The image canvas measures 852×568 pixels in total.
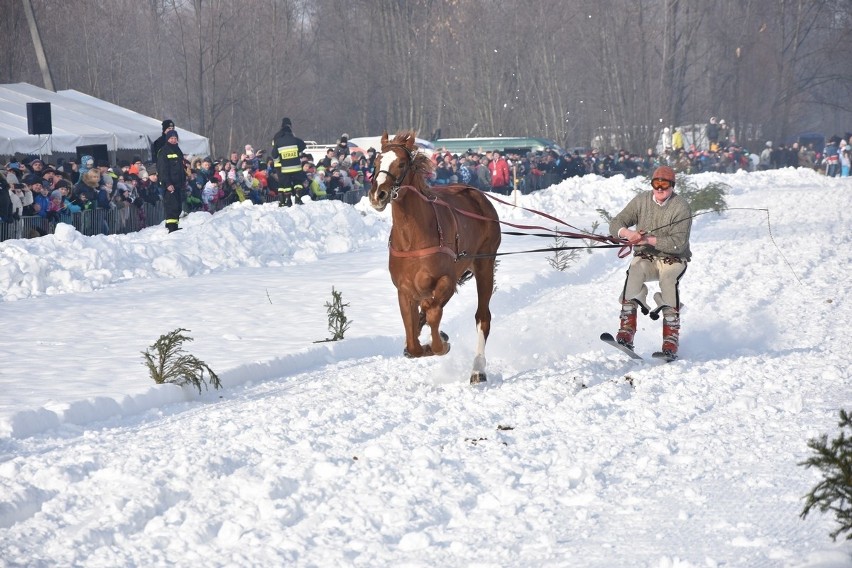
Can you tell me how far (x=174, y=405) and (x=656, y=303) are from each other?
443cm

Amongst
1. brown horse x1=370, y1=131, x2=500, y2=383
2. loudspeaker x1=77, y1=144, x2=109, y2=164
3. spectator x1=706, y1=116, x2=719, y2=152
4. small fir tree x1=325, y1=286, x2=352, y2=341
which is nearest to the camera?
brown horse x1=370, y1=131, x2=500, y2=383

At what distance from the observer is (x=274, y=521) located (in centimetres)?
592

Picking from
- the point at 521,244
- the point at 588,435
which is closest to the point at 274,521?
the point at 588,435

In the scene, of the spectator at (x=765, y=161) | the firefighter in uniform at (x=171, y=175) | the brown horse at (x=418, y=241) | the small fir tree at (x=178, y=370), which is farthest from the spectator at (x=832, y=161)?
the small fir tree at (x=178, y=370)

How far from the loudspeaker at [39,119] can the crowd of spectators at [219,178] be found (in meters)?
0.76

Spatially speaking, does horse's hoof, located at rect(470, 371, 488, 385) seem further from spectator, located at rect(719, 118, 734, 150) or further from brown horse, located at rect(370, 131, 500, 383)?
spectator, located at rect(719, 118, 734, 150)

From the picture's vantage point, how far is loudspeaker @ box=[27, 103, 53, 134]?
2525 cm

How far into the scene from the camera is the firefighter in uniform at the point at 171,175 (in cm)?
2073

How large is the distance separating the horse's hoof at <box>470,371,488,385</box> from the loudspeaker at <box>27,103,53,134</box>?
17.9 m

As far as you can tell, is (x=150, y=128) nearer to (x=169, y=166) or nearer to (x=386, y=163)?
(x=169, y=166)

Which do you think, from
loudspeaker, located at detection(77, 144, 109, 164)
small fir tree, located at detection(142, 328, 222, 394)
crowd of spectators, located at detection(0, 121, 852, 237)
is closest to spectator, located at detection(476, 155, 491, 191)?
crowd of spectators, located at detection(0, 121, 852, 237)

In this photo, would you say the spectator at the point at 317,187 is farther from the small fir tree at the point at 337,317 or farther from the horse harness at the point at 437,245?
the horse harness at the point at 437,245

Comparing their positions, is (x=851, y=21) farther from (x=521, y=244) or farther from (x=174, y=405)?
(x=174, y=405)

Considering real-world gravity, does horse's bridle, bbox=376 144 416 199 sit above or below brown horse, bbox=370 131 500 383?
above
